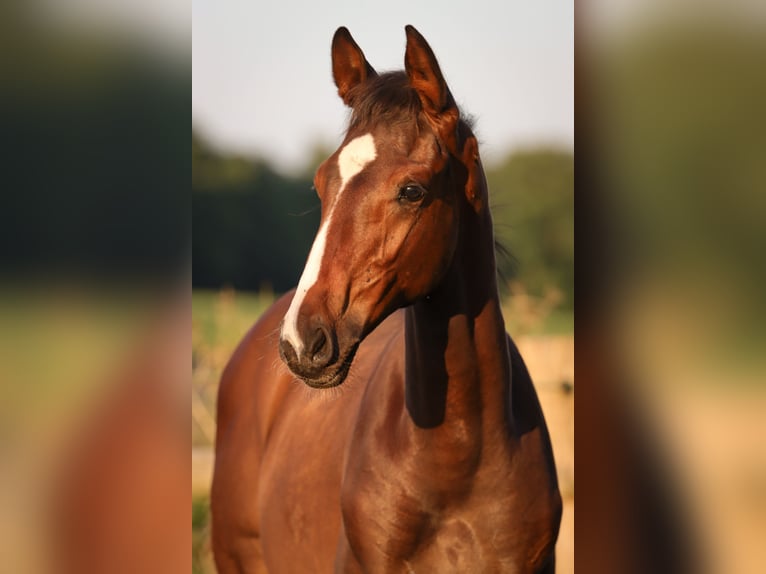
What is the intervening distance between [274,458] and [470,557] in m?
1.33

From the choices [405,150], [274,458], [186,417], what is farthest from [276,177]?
[186,417]

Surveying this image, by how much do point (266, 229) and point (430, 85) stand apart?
10615 mm

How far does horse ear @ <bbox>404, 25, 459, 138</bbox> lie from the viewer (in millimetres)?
2037

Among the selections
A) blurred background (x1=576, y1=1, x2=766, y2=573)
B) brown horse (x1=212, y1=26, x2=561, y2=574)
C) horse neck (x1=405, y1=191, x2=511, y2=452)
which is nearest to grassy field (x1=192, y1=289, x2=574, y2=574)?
brown horse (x1=212, y1=26, x2=561, y2=574)

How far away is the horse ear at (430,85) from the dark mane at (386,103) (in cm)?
2

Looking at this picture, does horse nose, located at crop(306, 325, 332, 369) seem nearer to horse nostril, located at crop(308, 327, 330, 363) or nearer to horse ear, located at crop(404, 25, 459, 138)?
horse nostril, located at crop(308, 327, 330, 363)

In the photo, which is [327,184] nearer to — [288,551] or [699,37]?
[699,37]

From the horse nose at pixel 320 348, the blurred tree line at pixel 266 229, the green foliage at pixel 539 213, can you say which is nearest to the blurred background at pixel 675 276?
the horse nose at pixel 320 348

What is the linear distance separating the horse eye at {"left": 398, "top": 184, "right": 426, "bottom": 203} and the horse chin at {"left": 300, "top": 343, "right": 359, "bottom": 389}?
1.22ft

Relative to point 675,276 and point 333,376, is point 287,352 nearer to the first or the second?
point 333,376

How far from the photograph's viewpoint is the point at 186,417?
0.90 metres

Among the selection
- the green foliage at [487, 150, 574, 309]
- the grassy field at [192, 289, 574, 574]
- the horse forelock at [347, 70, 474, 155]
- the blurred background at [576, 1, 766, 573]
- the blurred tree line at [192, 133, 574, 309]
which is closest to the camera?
the blurred background at [576, 1, 766, 573]

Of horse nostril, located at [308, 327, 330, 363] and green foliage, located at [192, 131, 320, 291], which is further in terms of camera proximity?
green foliage, located at [192, 131, 320, 291]

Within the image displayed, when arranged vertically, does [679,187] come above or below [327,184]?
Answer: below
